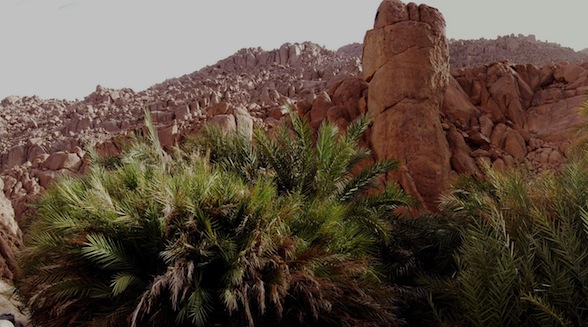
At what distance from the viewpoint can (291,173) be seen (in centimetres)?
1084

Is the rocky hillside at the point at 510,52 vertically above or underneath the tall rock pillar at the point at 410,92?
underneath

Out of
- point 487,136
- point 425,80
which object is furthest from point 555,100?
point 425,80

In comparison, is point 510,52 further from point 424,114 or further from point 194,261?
point 194,261

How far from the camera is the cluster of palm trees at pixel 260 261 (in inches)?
250

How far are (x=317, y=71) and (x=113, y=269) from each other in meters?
45.0

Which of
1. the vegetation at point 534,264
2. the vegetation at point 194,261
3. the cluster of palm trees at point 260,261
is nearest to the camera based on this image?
the vegetation at point 534,264

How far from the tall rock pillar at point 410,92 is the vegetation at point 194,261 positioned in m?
9.92

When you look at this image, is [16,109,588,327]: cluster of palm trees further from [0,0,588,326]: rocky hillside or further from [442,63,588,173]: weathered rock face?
[442,63,588,173]: weathered rock face

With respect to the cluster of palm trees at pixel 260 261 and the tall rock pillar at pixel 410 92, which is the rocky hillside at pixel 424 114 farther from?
the cluster of palm trees at pixel 260 261

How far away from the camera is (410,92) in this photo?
18891 mm

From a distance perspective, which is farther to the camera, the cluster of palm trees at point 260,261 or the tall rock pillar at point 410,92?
the tall rock pillar at point 410,92

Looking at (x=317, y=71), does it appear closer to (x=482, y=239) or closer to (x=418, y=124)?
(x=418, y=124)

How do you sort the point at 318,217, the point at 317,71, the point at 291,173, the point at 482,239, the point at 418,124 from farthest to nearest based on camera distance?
the point at 317,71, the point at 418,124, the point at 291,173, the point at 318,217, the point at 482,239

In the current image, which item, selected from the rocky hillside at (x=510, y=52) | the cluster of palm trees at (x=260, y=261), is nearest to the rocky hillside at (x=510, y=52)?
the rocky hillside at (x=510, y=52)
